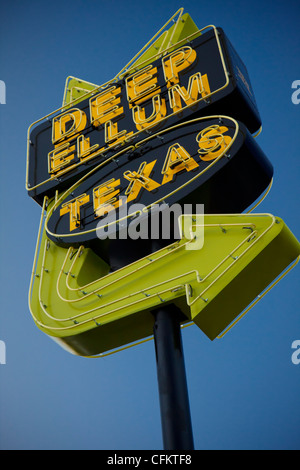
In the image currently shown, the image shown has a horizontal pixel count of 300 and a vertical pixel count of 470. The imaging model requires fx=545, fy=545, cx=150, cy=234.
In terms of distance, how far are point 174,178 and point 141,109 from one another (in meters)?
2.18

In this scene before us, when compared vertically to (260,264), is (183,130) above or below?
above

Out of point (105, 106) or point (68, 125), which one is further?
point (68, 125)

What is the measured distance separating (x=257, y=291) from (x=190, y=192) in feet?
5.28

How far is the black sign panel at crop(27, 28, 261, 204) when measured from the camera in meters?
8.54

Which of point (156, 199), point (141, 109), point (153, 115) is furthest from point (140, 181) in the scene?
point (141, 109)

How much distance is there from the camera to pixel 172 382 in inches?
249

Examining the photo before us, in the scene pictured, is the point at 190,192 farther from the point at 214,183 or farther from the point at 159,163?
the point at 159,163

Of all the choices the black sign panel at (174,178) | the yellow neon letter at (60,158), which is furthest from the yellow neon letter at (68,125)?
the black sign panel at (174,178)

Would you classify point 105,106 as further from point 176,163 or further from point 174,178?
point 174,178

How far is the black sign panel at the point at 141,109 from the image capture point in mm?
8539

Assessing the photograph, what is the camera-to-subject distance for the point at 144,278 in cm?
734

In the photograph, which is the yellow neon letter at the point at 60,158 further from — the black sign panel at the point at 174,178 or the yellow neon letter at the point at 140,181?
the yellow neon letter at the point at 140,181

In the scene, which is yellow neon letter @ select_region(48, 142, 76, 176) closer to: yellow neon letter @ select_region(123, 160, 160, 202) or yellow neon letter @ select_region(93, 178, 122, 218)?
yellow neon letter @ select_region(93, 178, 122, 218)
